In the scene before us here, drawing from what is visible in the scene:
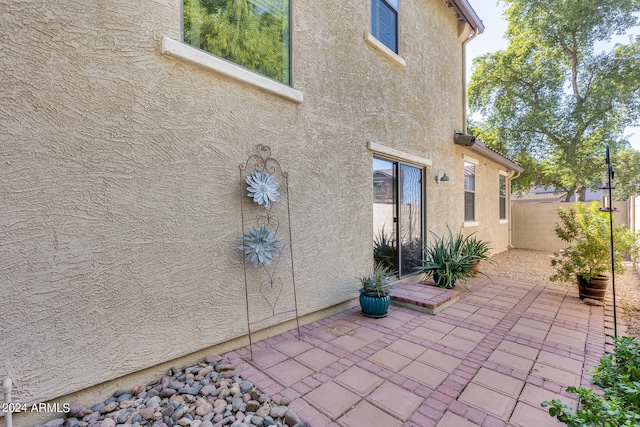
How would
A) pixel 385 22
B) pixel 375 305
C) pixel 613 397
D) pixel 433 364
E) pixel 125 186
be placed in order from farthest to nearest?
1. pixel 385 22
2. pixel 375 305
3. pixel 433 364
4. pixel 125 186
5. pixel 613 397

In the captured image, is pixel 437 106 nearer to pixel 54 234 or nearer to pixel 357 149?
pixel 357 149

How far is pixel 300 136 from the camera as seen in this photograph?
4.36 metres

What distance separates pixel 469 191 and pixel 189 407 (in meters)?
9.91

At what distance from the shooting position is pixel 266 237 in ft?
12.2

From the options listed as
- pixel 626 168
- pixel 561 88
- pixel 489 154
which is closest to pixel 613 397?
pixel 489 154

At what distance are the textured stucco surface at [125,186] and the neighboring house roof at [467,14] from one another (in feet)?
18.2

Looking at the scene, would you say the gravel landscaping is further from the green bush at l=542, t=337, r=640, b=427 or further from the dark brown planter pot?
the green bush at l=542, t=337, r=640, b=427

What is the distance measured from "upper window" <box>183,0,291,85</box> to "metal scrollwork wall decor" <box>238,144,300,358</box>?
45.3 inches

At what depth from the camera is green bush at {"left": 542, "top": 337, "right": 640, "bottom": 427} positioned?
1.98 metres

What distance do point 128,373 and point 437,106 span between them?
324 inches

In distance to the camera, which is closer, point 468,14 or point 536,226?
point 468,14

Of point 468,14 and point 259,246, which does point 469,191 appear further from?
point 259,246

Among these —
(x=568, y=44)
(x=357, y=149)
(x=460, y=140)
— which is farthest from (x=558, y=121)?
(x=357, y=149)

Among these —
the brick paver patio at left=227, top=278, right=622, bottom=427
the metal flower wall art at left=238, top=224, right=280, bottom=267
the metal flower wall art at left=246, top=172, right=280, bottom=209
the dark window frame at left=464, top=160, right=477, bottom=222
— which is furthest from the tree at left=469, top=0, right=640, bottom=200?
the metal flower wall art at left=238, top=224, right=280, bottom=267
